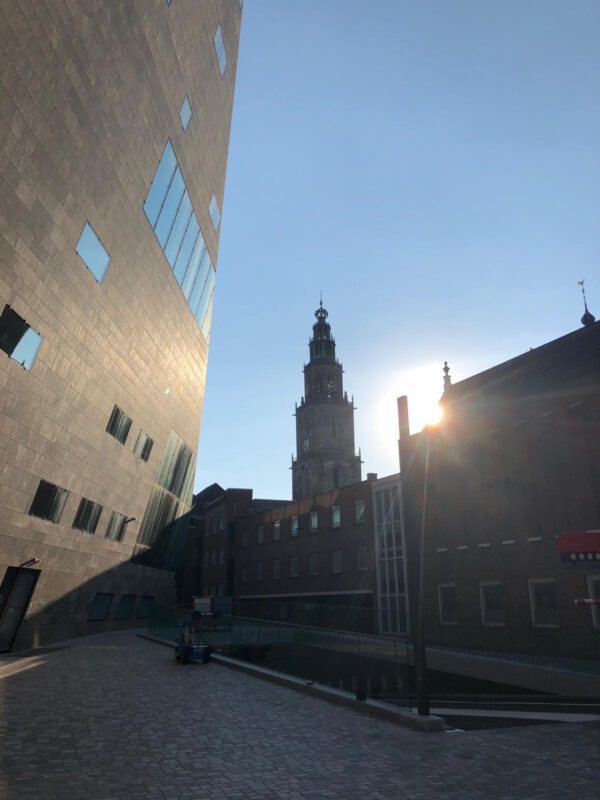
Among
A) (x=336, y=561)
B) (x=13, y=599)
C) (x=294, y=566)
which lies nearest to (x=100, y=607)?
(x=13, y=599)

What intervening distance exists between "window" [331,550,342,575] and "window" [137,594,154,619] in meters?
15.4

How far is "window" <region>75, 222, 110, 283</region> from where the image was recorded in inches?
829

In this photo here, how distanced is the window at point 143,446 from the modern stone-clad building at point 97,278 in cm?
15

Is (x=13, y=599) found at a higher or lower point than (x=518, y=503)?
lower

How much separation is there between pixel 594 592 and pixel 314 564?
98.5ft

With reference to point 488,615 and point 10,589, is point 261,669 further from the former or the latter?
point 488,615

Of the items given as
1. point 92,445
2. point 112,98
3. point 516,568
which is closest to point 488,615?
point 516,568

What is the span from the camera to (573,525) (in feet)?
85.1

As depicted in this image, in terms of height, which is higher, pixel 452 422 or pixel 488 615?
pixel 452 422

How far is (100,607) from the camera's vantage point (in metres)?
34.3

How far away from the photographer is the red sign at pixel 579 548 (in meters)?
19.6

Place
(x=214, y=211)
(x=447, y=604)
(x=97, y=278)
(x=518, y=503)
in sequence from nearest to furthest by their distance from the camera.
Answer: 1. (x=97, y=278)
2. (x=518, y=503)
3. (x=447, y=604)
4. (x=214, y=211)

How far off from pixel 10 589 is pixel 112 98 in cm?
2012

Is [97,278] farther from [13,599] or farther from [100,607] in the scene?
[100,607]
